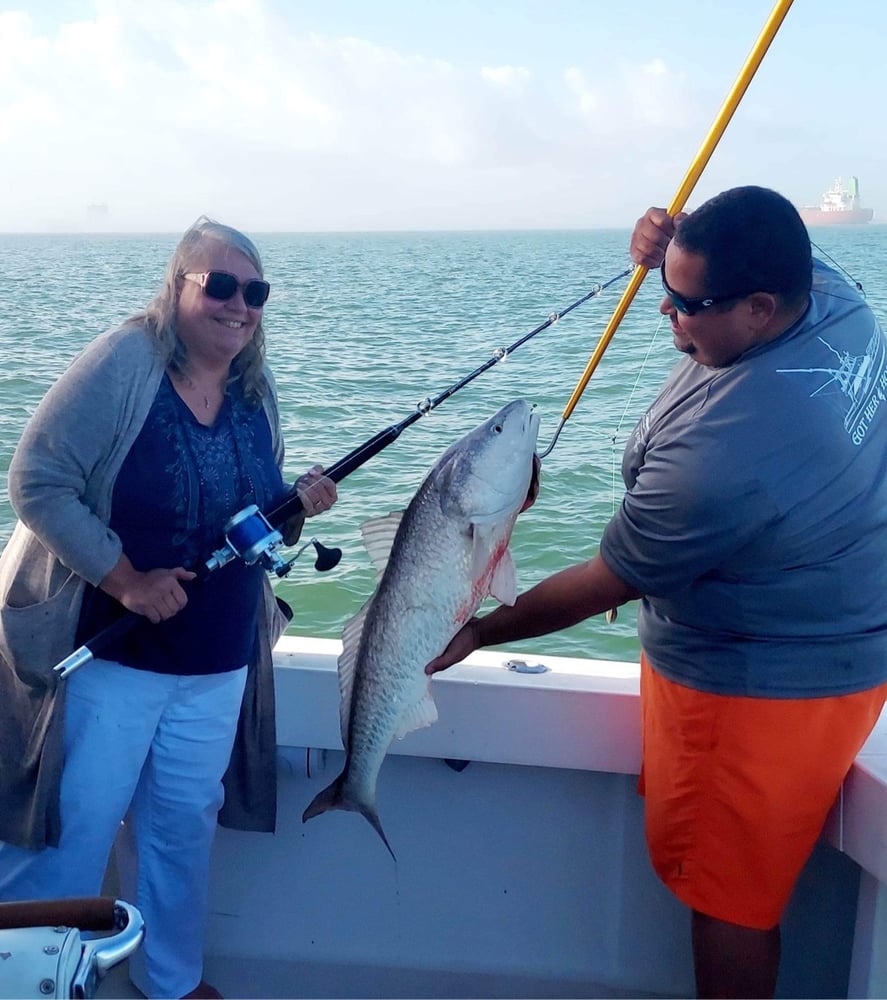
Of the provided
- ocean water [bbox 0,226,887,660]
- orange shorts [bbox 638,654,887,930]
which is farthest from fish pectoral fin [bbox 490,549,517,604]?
ocean water [bbox 0,226,887,660]

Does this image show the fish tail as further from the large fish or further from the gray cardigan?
the gray cardigan

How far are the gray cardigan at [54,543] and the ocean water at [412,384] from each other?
1655 mm

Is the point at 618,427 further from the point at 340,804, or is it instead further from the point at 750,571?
the point at 340,804

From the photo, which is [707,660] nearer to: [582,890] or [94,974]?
[582,890]

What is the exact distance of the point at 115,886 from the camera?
327 cm

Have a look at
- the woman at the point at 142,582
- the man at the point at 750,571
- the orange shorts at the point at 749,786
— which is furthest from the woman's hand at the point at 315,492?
the orange shorts at the point at 749,786

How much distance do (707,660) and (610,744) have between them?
0.66 metres

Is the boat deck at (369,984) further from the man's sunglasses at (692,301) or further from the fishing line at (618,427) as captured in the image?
the man's sunglasses at (692,301)

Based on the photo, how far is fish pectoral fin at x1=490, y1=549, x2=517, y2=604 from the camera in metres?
2.21

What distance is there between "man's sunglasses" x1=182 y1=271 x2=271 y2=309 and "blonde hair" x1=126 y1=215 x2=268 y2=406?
0.05m

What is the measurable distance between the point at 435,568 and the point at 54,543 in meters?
0.95

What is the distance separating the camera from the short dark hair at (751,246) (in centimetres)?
223

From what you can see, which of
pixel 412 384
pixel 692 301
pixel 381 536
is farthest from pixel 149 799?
pixel 412 384

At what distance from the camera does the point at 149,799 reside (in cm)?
281
